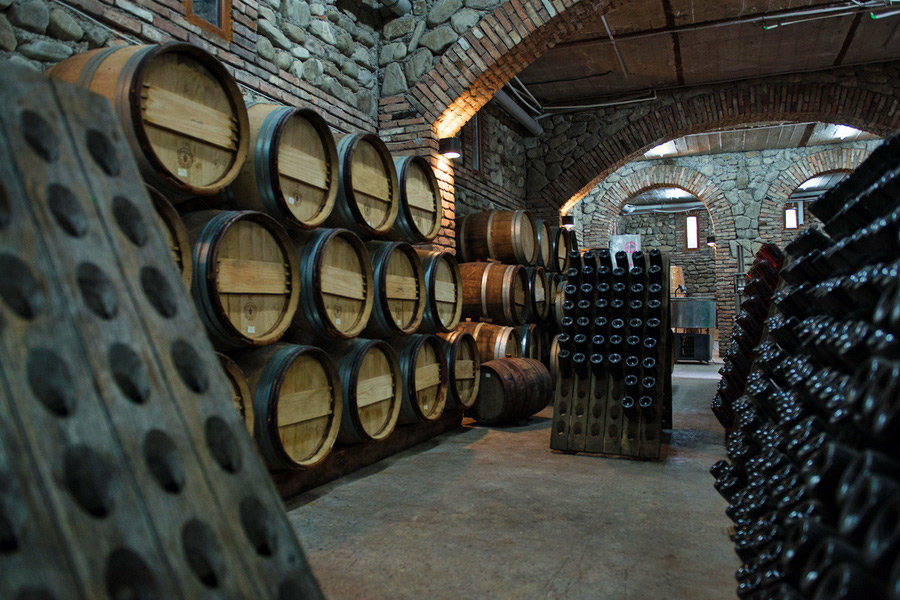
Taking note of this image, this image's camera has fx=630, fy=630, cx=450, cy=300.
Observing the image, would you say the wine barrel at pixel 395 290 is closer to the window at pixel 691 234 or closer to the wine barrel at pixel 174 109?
the wine barrel at pixel 174 109

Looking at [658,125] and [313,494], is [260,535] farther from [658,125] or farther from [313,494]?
[658,125]

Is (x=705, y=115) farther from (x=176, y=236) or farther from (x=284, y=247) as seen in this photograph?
(x=176, y=236)

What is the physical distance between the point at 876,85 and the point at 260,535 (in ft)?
36.5

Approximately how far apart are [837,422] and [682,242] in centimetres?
2155

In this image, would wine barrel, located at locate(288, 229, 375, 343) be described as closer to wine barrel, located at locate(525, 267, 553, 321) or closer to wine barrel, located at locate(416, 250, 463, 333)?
wine barrel, located at locate(416, 250, 463, 333)

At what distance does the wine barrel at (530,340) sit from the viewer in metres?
6.57

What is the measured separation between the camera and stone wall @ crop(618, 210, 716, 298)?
20750 mm

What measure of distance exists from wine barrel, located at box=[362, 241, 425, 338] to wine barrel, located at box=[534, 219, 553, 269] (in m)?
3.18

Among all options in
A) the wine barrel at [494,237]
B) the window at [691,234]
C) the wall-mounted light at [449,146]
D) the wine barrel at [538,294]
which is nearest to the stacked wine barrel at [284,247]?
the wall-mounted light at [449,146]

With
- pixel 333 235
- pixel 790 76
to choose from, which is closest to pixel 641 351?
pixel 333 235

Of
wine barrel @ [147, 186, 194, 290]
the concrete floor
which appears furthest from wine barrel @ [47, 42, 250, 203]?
the concrete floor

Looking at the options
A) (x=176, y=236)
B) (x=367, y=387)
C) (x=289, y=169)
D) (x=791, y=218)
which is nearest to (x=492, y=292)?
(x=367, y=387)

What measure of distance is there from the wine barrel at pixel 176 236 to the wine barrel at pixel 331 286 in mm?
823

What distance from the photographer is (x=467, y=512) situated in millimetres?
3113
